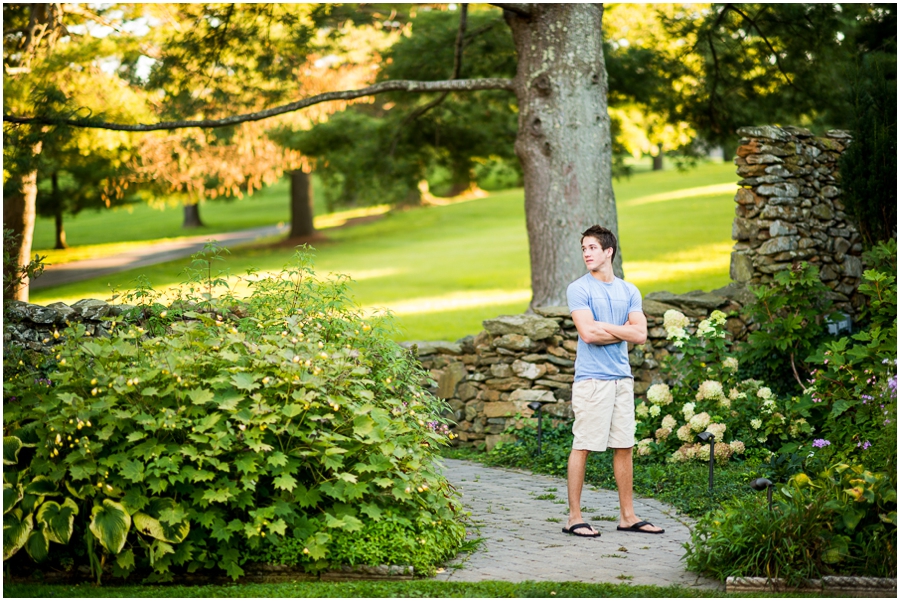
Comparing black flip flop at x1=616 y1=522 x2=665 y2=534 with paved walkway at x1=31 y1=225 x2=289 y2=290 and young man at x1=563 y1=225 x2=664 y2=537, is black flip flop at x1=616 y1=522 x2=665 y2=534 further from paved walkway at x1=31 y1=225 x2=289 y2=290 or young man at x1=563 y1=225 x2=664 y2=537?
paved walkway at x1=31 y1=225 x2=289 y2=290

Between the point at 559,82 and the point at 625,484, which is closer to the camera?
the point at 625,484

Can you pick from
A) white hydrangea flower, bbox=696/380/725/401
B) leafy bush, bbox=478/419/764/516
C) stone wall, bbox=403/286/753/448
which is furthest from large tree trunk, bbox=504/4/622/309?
white hydrangea flower, bbox=696/380/725/401

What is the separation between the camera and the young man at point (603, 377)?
5.41 metres

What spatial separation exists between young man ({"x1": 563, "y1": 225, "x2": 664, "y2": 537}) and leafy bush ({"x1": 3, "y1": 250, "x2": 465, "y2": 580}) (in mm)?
909

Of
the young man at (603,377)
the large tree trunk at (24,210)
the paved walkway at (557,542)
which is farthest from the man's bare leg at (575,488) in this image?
the large tree trunk at (24,210)

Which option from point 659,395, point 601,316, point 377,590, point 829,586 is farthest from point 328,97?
point 829,586

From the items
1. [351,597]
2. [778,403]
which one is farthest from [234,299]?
[778,403]

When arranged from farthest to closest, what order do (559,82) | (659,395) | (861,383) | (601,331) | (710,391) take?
(559,82) → (659,395) → (710,391) → (861,383) → (601,331)

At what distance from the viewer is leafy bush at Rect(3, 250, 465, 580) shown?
4.50m

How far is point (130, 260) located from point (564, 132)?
18.6 meters

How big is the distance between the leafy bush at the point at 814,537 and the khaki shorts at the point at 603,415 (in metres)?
0.90

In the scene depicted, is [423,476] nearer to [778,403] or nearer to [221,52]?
[778,403]

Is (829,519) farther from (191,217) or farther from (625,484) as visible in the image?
(191,217)

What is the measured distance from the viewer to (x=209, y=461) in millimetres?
4531
